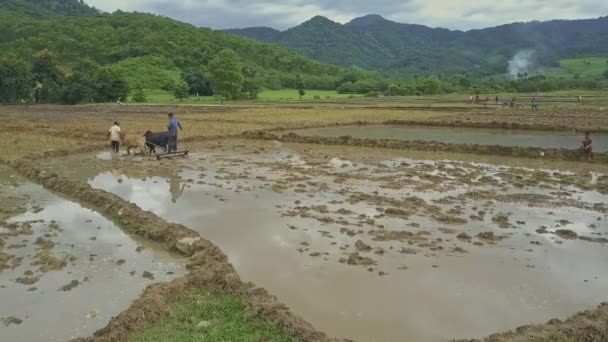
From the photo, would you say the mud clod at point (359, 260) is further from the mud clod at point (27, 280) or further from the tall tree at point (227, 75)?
the tall tree at point (227, 75)

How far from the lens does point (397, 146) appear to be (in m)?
23.0

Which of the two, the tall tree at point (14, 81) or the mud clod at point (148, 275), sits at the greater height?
the tall tree at point (14, 81)

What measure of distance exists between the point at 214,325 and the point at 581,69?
15702 cm

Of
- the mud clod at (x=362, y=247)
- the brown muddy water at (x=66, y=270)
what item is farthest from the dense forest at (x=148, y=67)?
the mud clod at (x=362, y=247)

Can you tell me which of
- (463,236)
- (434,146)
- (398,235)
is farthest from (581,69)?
(398,235)

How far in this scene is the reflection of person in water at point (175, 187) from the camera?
13.4 m

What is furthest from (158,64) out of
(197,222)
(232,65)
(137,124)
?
(197,222)

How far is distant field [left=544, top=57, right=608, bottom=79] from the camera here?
129 metres

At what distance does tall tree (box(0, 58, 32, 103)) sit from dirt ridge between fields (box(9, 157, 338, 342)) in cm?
5614

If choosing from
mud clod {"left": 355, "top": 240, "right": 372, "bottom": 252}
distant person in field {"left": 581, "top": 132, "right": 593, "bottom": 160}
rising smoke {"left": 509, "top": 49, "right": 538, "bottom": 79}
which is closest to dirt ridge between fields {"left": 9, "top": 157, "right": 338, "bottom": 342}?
mud clod {"left": 355, "top": 240, "right": 372, "bottom": 252}

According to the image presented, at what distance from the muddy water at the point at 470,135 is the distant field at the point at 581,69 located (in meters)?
114

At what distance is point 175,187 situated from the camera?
47.7 ft

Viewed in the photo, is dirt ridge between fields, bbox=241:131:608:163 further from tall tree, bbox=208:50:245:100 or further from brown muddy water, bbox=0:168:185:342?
tall tree, bbox=208:50:245:100

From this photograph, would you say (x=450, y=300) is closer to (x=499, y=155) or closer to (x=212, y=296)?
(x=212, y=296)
